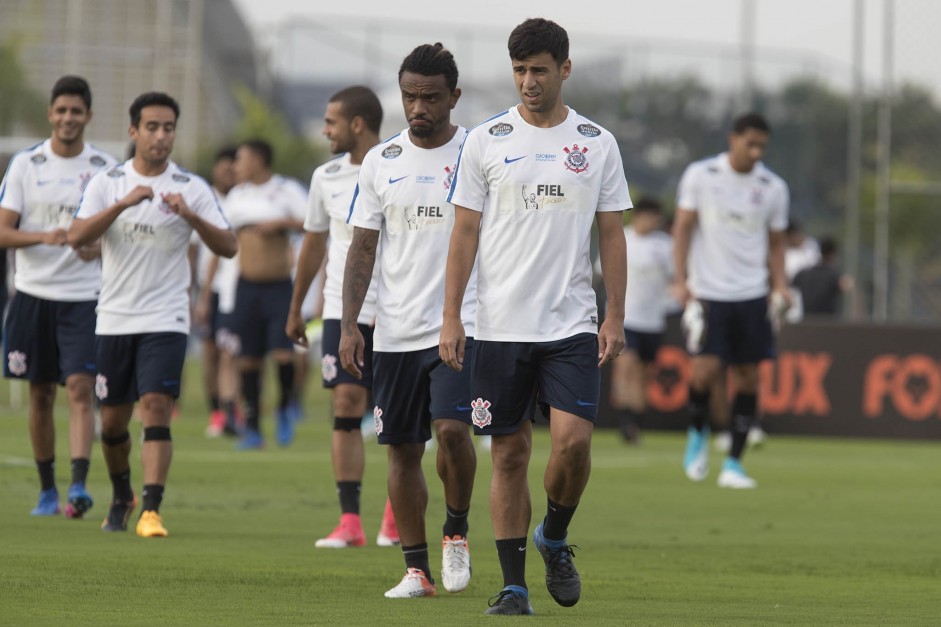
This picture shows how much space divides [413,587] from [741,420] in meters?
7.15

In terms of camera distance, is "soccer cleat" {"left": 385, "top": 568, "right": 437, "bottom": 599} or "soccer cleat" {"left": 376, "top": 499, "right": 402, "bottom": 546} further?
"soccer cleat" {"left": 376, "top": 499, "right": 402, "bottom": 546}

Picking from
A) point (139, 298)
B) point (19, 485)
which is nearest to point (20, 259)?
point (139, 298)

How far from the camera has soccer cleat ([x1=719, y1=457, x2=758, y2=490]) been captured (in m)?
13.9

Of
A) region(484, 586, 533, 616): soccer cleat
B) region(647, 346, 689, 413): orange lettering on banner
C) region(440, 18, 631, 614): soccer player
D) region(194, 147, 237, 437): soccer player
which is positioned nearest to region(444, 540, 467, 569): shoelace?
region(440, 18, 631, 614): soccer player

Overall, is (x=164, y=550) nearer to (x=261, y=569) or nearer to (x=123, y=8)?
(x=261, y=569)

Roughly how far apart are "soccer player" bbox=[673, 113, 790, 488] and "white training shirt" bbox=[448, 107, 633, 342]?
6.94 meters

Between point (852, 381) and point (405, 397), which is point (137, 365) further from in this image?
point (852, 381)

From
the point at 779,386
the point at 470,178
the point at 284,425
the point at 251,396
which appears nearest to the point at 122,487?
the point at 470,178

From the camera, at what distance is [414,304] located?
777cm

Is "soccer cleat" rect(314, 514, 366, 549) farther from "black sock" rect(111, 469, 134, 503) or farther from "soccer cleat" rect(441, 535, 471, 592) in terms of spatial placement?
"soccer cleat" rect(441, 535, 471, 592)

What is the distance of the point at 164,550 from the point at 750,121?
6736 millimetres

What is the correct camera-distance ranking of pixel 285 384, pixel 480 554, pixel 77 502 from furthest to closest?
pixel 285 384 → pixel 77 502 → pixel 480 554

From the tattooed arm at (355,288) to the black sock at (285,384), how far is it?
30.1 ft

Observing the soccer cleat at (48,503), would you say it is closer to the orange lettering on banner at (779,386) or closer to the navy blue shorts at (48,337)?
the navy blue shorts at (48,337)
